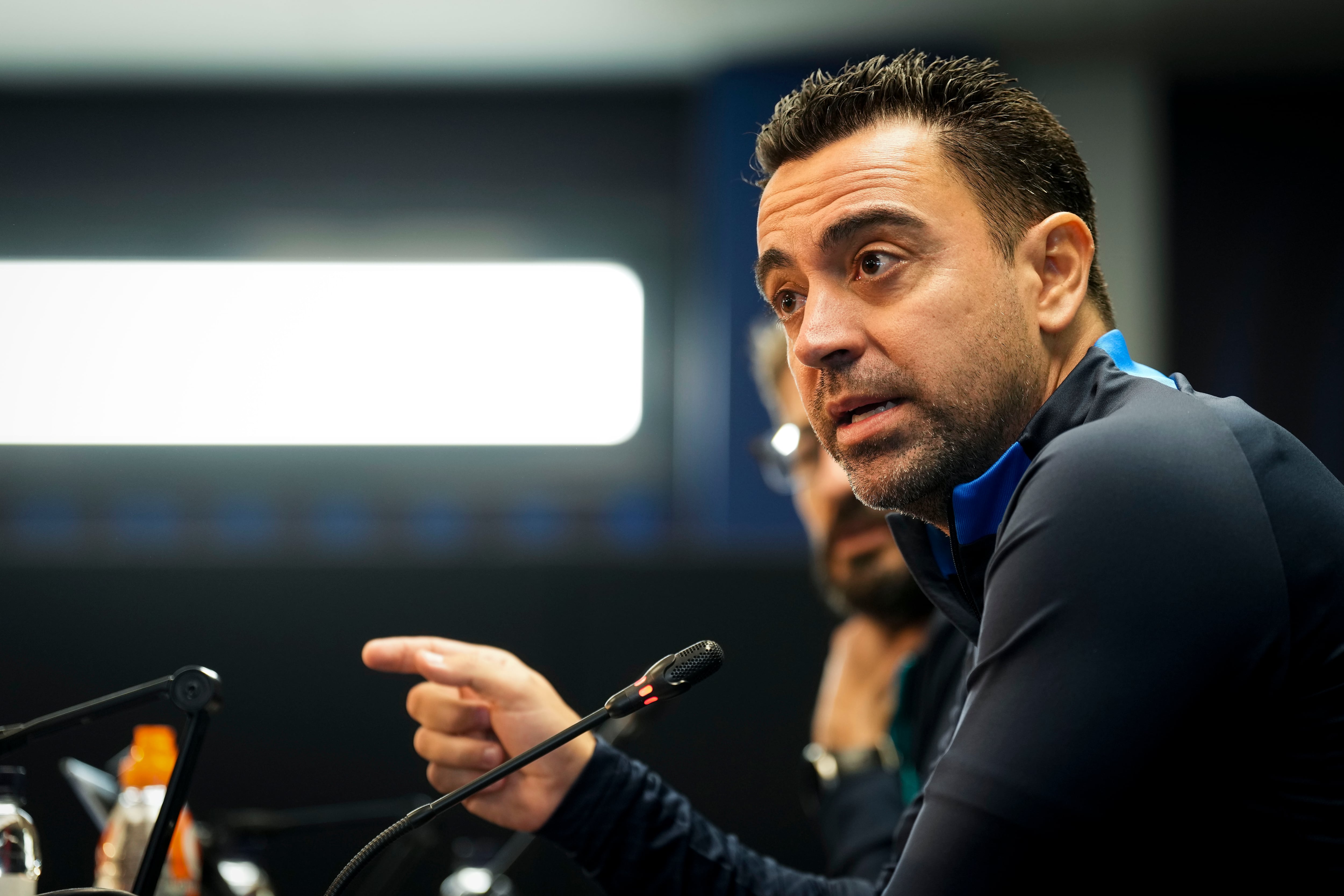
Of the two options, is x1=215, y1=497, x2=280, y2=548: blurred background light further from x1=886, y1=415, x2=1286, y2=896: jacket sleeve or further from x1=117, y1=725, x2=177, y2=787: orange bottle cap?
x1=886, y1=415, x2=1286, y2=896: jacket sleeve

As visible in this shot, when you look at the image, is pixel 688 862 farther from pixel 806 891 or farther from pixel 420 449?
pixel 420 449

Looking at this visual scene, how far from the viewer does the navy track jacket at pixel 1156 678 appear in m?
0.59

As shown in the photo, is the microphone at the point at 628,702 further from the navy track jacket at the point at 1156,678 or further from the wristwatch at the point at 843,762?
the wristwatch at the point at 843,762

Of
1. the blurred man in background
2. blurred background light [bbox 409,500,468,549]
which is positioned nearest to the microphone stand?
the blurred man in background

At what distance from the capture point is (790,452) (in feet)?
6.06

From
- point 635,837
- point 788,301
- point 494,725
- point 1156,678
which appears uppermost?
point 788,301

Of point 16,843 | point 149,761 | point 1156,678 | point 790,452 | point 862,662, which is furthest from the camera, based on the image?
point 862,662

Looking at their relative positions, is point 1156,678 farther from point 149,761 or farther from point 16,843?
point 149,761

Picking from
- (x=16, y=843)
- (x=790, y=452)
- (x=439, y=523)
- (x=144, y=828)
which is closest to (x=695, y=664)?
(x=16, y=843)

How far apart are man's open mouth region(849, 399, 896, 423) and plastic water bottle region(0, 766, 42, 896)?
0.76 metres

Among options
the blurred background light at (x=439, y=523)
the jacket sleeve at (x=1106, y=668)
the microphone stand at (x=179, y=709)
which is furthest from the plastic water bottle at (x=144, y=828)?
the blurred background light at (x=439, y=523)

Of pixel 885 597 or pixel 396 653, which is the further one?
pixel 885 597

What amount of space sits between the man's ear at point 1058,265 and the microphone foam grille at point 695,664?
0.37m

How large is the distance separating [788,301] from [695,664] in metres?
0.34
